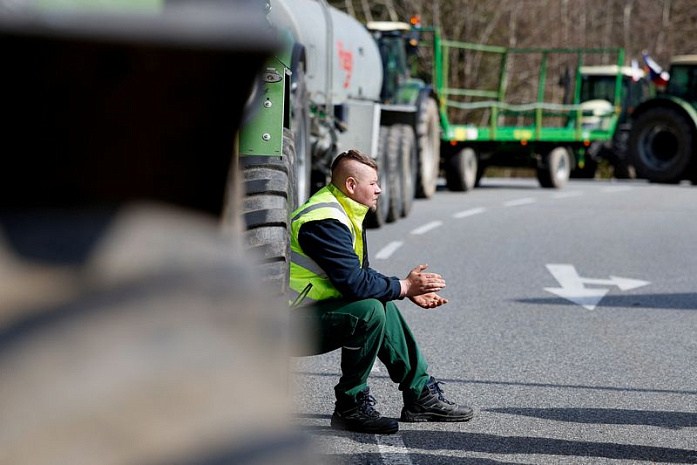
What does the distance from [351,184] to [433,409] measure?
0.92 m

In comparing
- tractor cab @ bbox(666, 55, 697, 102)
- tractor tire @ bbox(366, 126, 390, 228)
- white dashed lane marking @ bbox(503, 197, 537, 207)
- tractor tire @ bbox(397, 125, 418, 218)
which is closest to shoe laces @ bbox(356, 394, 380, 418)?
tractor tire @ bbox(366, 126, 390, 228)

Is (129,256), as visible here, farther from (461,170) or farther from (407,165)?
(461,170)

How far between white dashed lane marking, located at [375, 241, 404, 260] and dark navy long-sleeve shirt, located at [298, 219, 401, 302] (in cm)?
622

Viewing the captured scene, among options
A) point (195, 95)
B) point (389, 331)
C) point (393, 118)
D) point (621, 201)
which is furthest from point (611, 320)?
point (621, 201)

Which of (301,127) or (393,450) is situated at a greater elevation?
(301,127)

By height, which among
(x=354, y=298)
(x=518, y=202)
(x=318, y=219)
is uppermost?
(x=318, y=219)

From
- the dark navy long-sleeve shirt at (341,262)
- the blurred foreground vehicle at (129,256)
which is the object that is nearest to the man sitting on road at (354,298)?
the dark navy long-sleeve shirt at (341,262)

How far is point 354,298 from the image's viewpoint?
16.1ft

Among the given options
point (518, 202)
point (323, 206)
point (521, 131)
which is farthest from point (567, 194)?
point (323, 206)

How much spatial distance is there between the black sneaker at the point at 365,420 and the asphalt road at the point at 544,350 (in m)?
0.04

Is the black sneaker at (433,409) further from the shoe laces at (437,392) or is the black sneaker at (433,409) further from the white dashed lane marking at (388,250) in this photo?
the white dashed lane marking at (388,250)

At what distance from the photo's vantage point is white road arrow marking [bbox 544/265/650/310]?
899cm

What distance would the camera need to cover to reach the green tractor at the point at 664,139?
964 inches

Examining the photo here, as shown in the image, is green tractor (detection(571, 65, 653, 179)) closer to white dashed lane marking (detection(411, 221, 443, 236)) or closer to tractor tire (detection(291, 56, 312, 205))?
white dashed lane marking (detection(411, 221, 443, 236))
